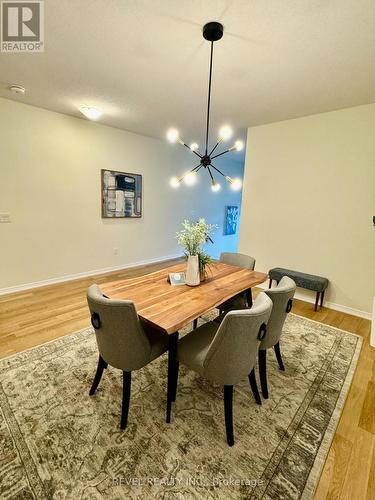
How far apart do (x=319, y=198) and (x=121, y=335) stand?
3.29 m

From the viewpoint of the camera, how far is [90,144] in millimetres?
3986

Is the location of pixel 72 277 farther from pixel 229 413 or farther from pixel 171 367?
pixel 229 413

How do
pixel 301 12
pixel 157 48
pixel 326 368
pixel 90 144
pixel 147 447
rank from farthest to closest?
pixel 90 144, pixel 326 368, pixel 157 48, pixel 301 12, pixel 147 447

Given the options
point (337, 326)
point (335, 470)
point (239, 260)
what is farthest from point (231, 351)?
point (337, 326)

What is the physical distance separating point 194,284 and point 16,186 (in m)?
3.12

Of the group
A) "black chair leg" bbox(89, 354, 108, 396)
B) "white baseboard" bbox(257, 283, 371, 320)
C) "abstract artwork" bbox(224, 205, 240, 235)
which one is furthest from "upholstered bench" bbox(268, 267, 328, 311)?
"abstract artwork" bbox(224, 205, 240, 235)

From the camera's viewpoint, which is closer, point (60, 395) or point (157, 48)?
point (60, 395)

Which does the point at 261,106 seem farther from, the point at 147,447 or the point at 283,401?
the point at 147,447

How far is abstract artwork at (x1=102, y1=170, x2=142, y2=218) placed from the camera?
4.31 meters

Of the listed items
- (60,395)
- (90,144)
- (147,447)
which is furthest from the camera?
(90,144)

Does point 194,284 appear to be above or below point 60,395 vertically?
above

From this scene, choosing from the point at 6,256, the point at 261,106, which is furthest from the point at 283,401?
the point at 6,256

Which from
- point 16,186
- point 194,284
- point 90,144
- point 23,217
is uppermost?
point 90,144

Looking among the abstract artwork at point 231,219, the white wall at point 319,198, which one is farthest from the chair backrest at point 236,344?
the abstract artwork at point 231,219
